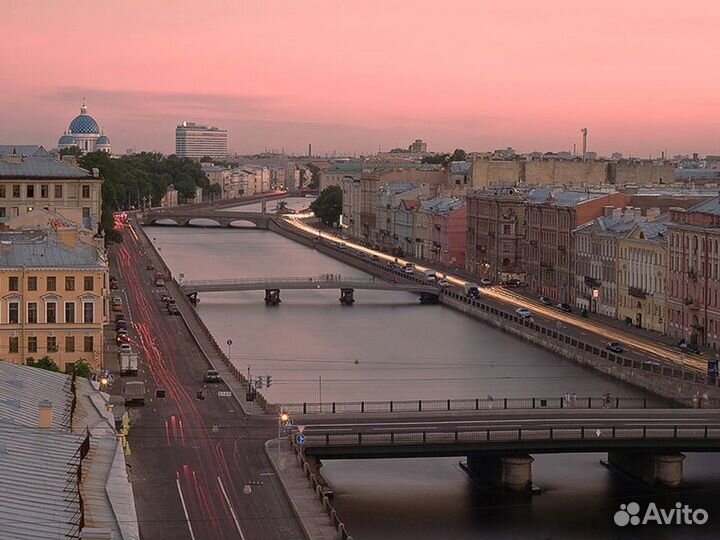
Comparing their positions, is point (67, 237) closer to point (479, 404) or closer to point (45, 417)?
point (479, 404)

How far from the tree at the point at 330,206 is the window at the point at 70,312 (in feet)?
312

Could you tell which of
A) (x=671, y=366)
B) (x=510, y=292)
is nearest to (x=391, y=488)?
(x=671, y=366)

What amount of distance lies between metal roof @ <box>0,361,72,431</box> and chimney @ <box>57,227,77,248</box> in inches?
700

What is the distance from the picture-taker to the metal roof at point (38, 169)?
61469 mm

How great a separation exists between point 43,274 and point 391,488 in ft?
42.3

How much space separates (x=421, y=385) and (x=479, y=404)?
5.05 m

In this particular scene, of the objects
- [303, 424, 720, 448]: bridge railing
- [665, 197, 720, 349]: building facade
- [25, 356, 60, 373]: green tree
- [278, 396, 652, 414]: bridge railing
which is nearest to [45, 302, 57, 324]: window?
[25, 356, 60, 373]: green tree

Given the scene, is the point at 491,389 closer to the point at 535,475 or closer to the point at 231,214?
the point at 535,475

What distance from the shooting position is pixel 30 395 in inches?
861

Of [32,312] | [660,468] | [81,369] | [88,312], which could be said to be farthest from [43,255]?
[660,468]

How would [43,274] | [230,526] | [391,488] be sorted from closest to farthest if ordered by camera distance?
[230,526] < [391,488] < [43,274]

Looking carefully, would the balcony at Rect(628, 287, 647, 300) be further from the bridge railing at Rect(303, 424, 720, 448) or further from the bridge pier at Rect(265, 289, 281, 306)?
the bridge railing at Rect(303, 424, 720, 448)

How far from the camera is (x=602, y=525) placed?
2973 centimetres

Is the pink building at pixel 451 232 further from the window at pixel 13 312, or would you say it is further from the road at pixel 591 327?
the window at pixel 13 312
